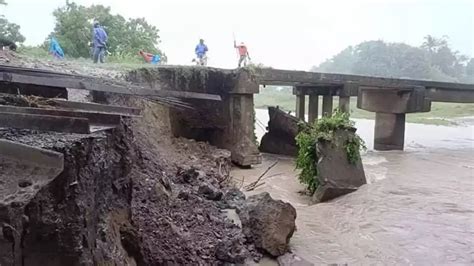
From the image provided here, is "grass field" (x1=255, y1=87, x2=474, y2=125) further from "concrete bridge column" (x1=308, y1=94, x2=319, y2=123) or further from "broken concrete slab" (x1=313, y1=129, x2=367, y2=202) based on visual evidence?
"broken concrete slab" (x1=313, y1=129, x2=367, y2=202)

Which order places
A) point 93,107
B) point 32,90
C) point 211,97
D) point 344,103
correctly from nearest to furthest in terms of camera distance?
point 93,107, point 32,90, point 211,97, point 344,103

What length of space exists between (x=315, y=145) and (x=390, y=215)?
2.51 m

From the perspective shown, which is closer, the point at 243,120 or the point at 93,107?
the point at 93,107

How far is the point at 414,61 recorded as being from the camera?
50.6 m

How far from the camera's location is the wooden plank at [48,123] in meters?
2.41

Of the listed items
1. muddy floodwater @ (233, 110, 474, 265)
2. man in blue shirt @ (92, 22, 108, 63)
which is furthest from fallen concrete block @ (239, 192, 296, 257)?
man in blue shirt @ (92, 22, 108, 63)

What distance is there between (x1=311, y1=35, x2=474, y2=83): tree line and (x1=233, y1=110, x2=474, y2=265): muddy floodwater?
37161 mm

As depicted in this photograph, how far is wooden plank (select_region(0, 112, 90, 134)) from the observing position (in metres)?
2.41

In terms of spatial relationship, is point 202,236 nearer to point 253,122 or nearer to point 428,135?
point 253,122

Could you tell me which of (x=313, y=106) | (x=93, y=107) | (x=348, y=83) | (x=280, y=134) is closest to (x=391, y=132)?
(x=313, y=106)

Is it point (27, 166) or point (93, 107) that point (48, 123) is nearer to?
point (27, 166)

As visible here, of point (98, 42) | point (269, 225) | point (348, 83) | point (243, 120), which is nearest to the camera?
point (269, 225)

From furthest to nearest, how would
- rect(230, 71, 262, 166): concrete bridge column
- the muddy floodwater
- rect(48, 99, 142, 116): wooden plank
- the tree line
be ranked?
the tree line, rect(230, 71, 262, 166): concrete bridge column, the muddy floodwater, rect(48, 99, 142, 116): wooden plank

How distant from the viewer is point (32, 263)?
2277 millimetres
